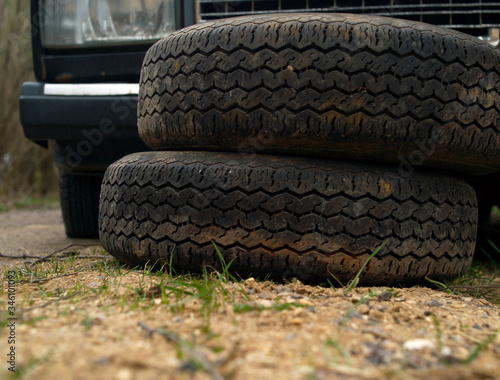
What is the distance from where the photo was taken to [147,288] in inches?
48.0

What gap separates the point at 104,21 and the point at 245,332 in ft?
5.44

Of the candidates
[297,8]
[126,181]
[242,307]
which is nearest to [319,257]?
[242,307]

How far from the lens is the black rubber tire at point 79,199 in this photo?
8.23 feet

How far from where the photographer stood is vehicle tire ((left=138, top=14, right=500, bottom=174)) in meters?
1.31

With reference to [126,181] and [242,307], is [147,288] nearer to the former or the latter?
[242,307]

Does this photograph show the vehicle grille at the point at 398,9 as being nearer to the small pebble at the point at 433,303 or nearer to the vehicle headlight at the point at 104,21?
the vehicle headlight at the point at 104,21

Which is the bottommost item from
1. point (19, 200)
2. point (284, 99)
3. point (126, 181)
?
point (19, 200)

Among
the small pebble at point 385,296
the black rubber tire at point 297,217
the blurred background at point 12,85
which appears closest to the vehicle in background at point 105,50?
the black rubber tire at point 297,217

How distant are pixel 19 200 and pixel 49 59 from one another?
499cm

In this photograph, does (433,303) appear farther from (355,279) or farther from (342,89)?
(342,89)

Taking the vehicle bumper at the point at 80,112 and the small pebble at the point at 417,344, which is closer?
the small pebble at the point at 417,344

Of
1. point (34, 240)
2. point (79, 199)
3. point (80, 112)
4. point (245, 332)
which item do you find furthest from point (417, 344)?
point (34, 240)

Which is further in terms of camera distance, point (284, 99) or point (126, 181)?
point (126, 181)

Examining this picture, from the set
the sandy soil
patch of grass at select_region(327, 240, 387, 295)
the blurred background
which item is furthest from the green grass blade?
the blurred background
